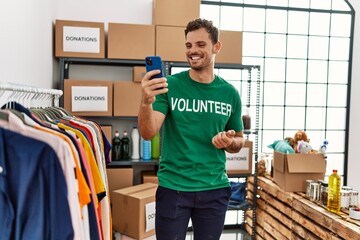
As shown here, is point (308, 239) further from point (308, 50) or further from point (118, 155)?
point (308, 50)

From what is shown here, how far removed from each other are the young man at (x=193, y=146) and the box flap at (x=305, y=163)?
134cm

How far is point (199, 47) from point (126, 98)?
60.5 inches

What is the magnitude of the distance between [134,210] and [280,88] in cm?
215

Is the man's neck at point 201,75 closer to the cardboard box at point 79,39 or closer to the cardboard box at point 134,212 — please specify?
the cardboard box at point 134,212

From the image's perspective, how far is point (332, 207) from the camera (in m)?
2.40

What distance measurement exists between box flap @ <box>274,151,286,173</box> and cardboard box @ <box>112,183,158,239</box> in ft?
3.54

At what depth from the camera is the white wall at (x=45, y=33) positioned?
1.69m

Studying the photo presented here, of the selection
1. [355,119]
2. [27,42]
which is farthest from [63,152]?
[355,119]

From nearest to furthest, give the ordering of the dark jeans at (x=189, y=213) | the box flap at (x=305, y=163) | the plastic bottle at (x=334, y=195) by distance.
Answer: the dark jeans at (x=189, y=213)
the plastic bottle at (x=334, y=195)
the box flap at (x=305, y=163)

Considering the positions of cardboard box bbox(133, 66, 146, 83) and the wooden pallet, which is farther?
cardboard box bbox(133, 66, 146, 83)

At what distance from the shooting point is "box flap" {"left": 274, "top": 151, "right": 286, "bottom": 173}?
2871 mm

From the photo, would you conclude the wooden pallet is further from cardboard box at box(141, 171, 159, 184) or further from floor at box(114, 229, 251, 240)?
cardboard box at box(141, 171, 159, 184)

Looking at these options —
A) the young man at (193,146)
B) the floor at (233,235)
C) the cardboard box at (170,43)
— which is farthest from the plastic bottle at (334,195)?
the cardboard box at (170,43)

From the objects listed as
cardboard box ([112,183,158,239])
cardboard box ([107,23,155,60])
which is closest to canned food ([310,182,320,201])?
cardboard box ([112,183,158,239])
